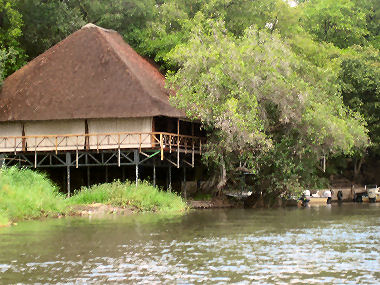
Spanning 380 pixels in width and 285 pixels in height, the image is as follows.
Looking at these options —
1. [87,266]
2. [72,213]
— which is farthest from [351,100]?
[87,266]

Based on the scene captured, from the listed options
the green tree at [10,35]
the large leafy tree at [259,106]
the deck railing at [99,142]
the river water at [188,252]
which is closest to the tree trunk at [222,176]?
the large leafy tree at [259,106]

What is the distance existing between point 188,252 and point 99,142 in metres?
23.0

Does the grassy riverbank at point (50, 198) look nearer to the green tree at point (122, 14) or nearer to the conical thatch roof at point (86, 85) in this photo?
the conical thatch roof at point (86, 85)

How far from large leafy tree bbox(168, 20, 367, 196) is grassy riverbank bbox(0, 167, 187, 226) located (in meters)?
4.53

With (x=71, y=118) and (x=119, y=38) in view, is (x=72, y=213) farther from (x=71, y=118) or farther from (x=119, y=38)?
(x=119, y=38)

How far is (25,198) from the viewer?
3025 cm

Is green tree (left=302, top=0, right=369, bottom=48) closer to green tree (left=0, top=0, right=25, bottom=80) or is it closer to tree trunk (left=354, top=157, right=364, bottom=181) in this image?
tree trunk (left=354, top=157, right=364, bottom=181)

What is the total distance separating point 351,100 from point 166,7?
1444cm

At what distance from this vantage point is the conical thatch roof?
135 ft

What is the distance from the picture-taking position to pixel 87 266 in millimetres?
17094

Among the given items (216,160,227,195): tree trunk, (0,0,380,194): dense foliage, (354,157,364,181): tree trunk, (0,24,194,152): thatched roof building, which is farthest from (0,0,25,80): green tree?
(354,157,364,181): tree trunk

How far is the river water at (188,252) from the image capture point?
51.7ft

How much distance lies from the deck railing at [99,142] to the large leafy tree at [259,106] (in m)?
2.19

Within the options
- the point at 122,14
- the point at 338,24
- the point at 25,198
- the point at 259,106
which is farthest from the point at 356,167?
the point at 25,198
